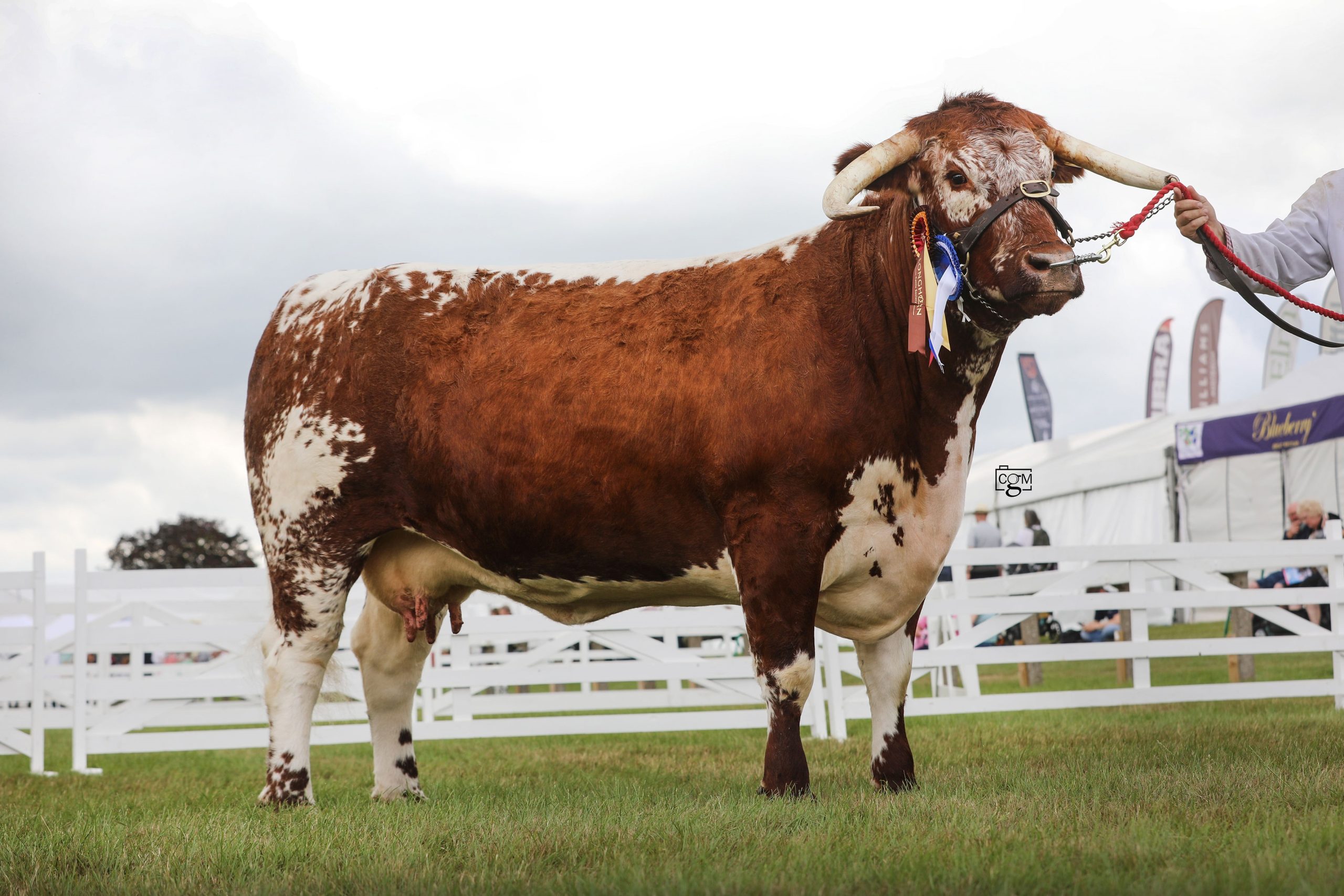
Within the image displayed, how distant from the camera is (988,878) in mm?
2707

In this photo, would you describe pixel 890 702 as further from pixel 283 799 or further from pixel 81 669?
pixel 81 669

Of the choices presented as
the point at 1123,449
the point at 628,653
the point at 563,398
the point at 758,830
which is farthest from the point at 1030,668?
the point at 1123,449

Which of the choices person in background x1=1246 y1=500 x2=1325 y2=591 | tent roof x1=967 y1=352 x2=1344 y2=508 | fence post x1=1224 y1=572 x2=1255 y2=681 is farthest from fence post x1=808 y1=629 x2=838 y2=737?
tent roof x1=967 y1=352 x2=1344 y2=508

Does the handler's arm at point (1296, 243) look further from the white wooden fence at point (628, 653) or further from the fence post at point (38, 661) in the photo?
the fence post at point (38, 661)

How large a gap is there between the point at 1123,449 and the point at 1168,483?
2.28 metres

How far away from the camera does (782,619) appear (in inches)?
166

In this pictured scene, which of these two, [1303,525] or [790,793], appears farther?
[1303,525]

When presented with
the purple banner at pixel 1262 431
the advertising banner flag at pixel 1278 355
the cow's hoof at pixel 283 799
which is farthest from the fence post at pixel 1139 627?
the advertising banner flag at pixel 1278 355

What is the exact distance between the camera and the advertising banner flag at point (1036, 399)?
3198 cm

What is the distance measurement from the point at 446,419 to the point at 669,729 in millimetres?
4362

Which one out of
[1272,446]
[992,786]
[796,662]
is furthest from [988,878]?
[1272,446]

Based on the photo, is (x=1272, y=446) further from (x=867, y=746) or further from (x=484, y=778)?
(x=484, y=778)

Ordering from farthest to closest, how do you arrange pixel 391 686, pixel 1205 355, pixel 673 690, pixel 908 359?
1. pixel 1205 355
2. pixel 673 690
3. pixel 391 686
4. pixel 908 359

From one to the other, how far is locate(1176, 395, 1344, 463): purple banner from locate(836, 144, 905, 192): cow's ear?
44.9ft
